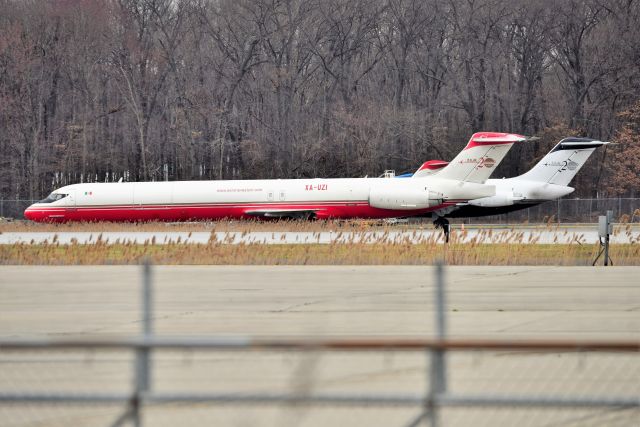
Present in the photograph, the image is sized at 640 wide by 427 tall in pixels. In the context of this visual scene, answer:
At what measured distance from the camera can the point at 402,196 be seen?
51188 millimetres

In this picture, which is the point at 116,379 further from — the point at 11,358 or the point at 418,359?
the point at 418,359

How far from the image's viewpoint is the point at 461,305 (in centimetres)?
1830

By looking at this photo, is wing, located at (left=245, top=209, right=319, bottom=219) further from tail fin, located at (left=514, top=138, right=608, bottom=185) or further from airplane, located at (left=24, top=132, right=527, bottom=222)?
tail fin, located at (left=514, top=138, right=608, bottom=185)

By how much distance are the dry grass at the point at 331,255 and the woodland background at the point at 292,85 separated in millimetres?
38589

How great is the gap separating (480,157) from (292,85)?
25443 mm

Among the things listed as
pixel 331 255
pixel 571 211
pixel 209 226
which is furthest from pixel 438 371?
pixel 571 211

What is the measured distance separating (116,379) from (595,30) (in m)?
65.7

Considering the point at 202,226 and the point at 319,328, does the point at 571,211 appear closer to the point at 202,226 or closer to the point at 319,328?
the point at 202,226

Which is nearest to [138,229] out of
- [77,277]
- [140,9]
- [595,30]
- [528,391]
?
[77,277]

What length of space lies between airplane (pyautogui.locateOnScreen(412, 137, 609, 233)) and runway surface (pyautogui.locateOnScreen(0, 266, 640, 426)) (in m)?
27.4

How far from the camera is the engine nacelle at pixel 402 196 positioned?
167 feet

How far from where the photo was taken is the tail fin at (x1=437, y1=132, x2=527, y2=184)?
52.0 m

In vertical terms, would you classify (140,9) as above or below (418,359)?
above

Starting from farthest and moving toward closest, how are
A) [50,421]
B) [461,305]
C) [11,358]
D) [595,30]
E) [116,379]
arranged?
1. [595,30]
2. [461,305]
3. [11,358]
4. [116,379]
5. [50,421]
